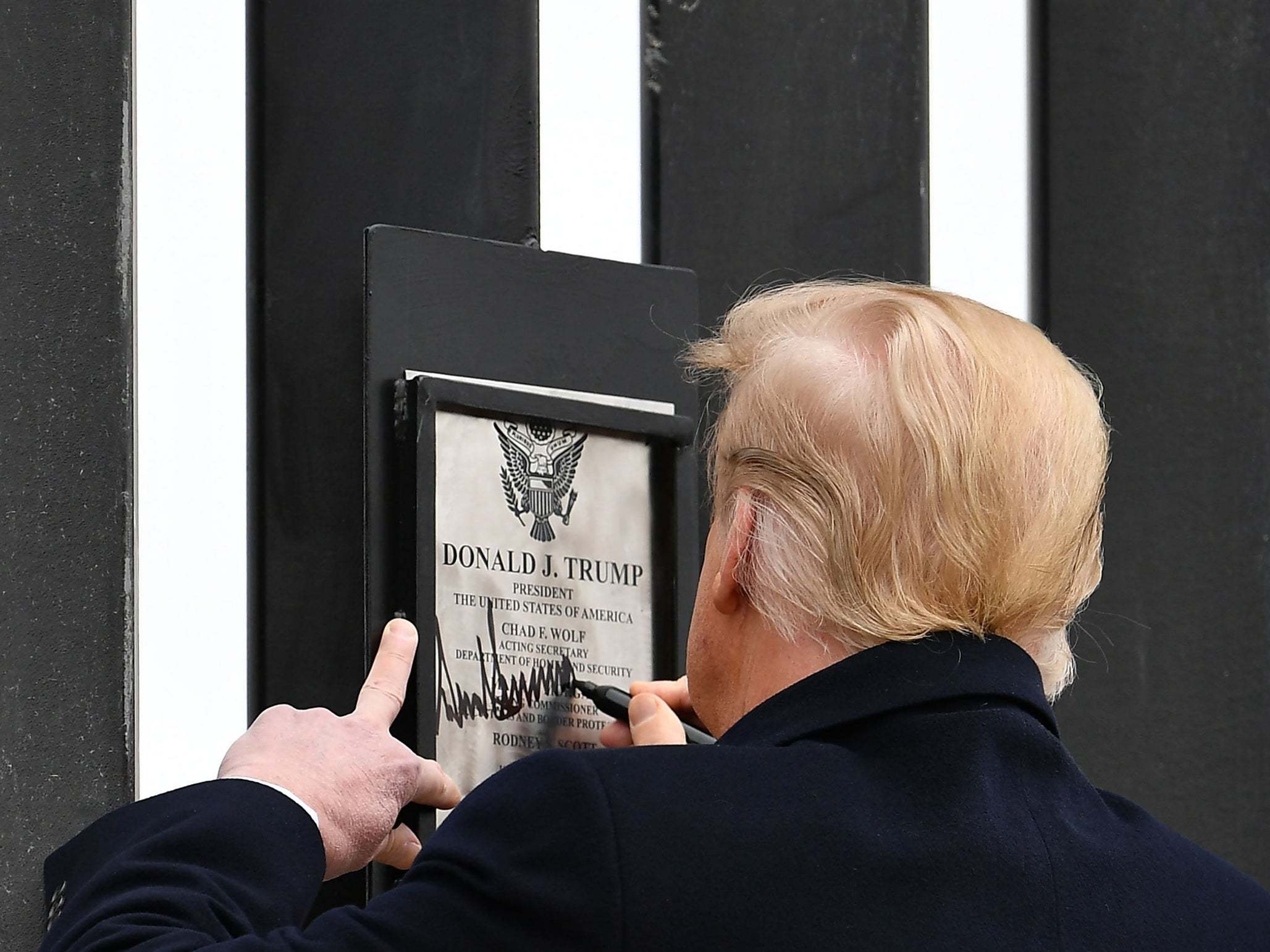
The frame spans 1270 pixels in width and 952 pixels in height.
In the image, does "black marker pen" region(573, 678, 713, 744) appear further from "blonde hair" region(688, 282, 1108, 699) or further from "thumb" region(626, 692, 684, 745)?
"blonde hair" region(688, 282, 1108, 699)

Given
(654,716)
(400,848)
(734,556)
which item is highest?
(734,556)

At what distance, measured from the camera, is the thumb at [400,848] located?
1582mm

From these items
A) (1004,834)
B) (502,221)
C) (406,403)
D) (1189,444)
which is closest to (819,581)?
(1004,834)

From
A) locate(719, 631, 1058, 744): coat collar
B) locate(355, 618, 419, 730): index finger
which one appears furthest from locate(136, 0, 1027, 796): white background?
locate(719, 631, 1058, 744): coat collar

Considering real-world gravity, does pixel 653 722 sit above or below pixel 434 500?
below

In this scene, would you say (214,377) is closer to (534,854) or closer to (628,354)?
(628,354)

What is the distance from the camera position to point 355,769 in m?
1.46

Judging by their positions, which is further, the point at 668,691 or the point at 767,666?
the point at 668,691

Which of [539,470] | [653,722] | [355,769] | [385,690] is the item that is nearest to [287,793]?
[355,769]

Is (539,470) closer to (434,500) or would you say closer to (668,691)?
(434,500)

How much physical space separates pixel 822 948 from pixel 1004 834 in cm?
13
